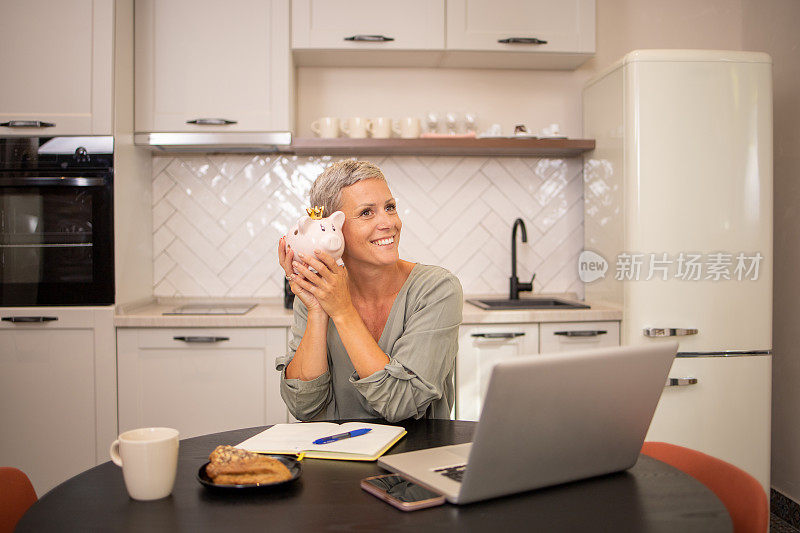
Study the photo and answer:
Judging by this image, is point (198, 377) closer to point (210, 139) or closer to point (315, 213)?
point (210, 139)

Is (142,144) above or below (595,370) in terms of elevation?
above

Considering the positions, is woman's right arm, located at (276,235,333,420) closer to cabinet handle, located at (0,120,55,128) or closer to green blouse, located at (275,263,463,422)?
green blouse, located at (275,263,463,422)

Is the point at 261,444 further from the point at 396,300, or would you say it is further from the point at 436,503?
the point at 396,300

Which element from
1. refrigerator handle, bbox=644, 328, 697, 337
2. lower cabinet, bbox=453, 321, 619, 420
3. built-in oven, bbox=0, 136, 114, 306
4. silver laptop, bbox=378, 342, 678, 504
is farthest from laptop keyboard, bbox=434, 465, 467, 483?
built-in oven, bbox=0, 136, 114, 306

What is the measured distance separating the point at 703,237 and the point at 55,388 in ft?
8.63

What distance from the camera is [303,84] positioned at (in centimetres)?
322

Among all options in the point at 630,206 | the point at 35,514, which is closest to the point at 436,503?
the point at 35,514

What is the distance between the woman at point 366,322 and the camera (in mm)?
1438

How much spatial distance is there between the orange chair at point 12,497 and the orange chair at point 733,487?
1233 mm

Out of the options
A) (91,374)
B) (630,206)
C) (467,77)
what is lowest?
(91,374)

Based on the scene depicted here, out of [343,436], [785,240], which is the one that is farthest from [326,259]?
[785,240]

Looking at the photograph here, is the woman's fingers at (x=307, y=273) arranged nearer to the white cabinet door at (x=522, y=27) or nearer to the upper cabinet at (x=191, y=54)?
the upper cabinet at (x=191, y=54)

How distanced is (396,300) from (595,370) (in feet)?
2.54

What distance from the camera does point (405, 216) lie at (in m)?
3.23
